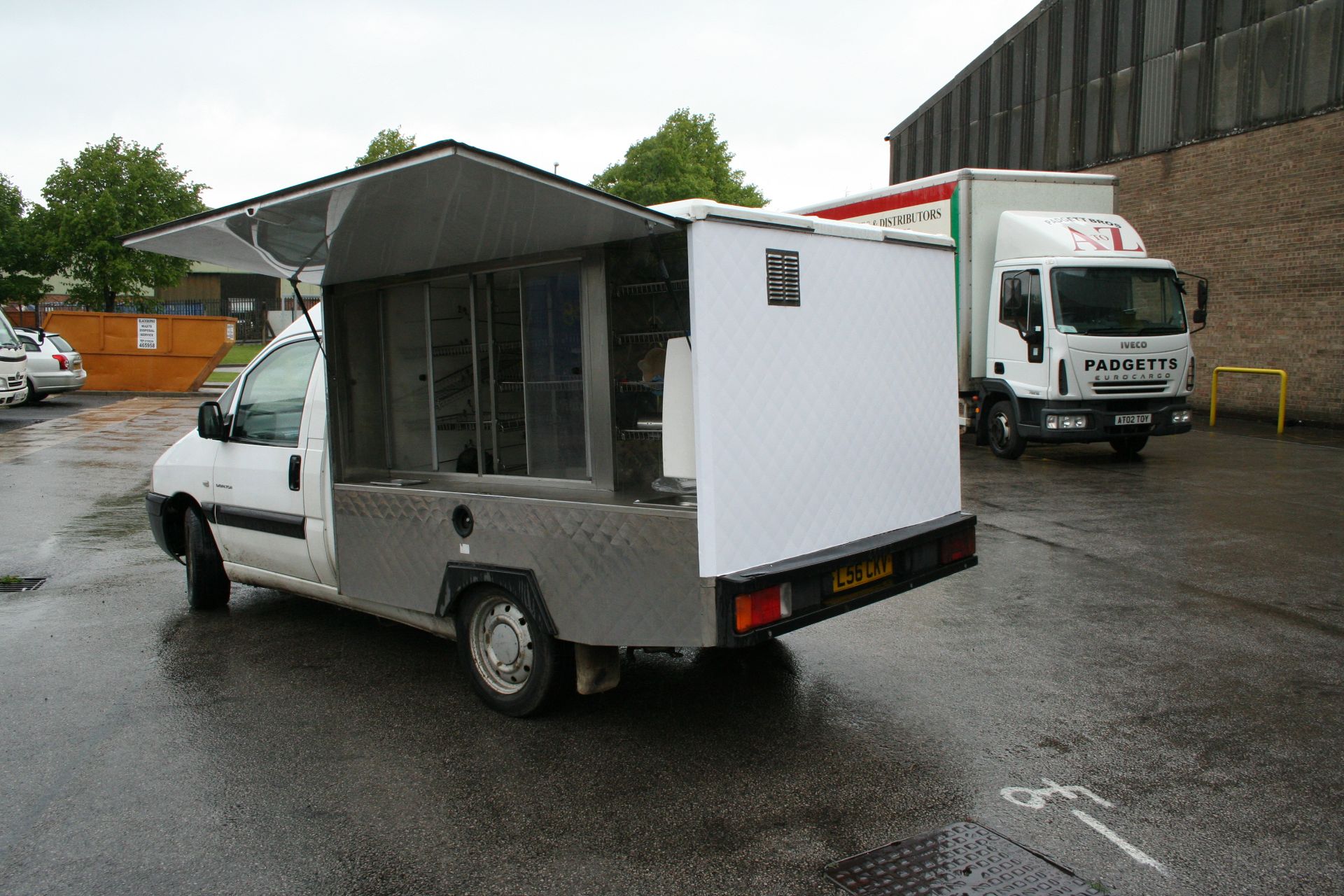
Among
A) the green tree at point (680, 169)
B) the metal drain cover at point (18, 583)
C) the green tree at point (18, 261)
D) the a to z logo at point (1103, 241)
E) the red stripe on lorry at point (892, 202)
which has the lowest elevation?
the metal drain cover at point (18, 583)

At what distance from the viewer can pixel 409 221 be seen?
4.21m

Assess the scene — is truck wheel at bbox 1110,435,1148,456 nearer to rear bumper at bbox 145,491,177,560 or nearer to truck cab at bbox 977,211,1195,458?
truck cab at bbox 977,211,1195,458

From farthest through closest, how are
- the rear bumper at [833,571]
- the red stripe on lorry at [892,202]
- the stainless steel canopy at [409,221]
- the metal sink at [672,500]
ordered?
the red stripe on lorry at [892,202] → the metal sink at [672,500] → the rear bumper at [833,571] → the stainless steel canopy at [409,221]

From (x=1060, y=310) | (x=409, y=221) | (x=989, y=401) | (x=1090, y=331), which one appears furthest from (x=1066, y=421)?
(x=409, y=221)

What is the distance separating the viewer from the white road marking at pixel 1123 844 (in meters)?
3.25

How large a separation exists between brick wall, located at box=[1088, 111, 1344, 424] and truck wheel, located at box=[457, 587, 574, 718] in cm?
1687

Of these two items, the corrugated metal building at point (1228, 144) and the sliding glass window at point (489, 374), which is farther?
the corrugated metal building at point (1228, 144)

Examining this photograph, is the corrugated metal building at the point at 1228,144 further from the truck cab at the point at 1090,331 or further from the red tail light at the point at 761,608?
the red tail light at the point at 761,608

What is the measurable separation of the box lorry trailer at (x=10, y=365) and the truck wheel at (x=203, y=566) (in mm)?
14051

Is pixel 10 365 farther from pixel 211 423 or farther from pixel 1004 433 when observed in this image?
pixel 1004 433

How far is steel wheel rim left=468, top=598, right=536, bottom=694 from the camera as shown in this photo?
179 inches

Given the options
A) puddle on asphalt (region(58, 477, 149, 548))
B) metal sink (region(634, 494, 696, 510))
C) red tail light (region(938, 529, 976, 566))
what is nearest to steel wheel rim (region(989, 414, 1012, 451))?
red tail light (region(938, 529, 976, 566))

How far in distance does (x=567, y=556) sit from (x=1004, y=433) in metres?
10.5

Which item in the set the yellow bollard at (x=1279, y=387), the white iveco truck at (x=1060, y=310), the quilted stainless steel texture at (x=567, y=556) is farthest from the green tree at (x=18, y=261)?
the quilted stainless steel texture at (x=567, y=556)
